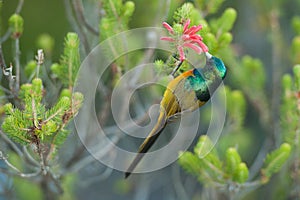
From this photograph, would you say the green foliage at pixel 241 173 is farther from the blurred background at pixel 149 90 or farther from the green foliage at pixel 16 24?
the green foliage at pixel 16 24

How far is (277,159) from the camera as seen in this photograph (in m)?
1.33

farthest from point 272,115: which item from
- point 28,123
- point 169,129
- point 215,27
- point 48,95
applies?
point 28,123

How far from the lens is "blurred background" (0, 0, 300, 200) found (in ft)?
5.61

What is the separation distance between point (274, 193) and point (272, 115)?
28 centimetres

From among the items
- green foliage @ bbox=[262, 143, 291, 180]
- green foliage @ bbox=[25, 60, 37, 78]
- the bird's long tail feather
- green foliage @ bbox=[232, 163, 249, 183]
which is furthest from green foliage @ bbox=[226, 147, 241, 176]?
green foliage @ bbox=[25, 60, 37, 78]

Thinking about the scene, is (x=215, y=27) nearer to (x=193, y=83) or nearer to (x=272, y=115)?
(x=193, y=83)

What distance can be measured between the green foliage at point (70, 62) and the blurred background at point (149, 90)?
21 cm

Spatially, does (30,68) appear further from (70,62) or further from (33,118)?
(33,118)

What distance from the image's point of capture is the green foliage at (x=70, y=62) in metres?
1.16

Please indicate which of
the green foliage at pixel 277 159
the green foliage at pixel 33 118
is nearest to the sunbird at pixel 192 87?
the green foliage at pixel 33 118

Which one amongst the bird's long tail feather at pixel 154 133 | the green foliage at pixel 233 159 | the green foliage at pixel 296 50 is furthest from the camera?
the green foliage at pixel 296 50

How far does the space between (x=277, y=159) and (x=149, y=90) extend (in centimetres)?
66

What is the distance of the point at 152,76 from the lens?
137cm

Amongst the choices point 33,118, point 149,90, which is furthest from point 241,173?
point 149,90
